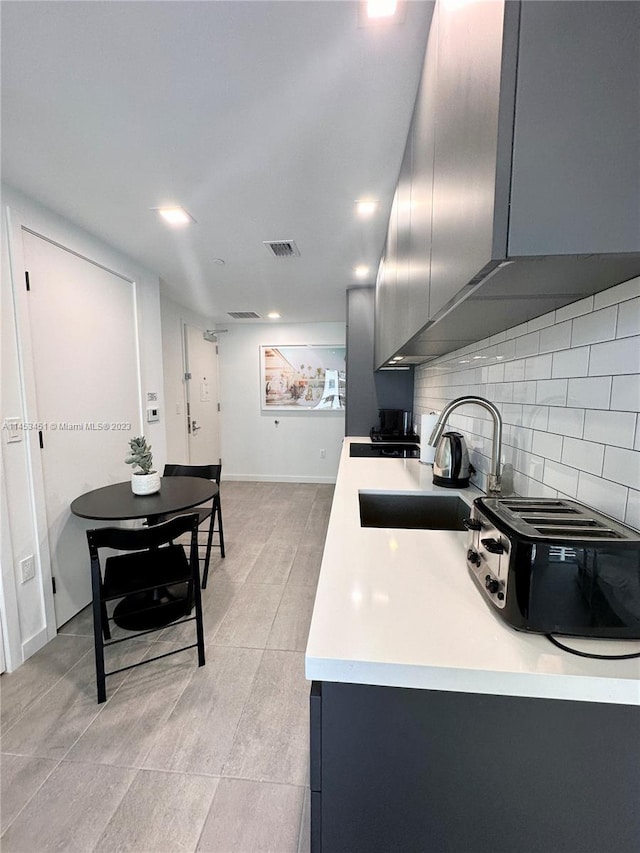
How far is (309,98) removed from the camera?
1154 mm

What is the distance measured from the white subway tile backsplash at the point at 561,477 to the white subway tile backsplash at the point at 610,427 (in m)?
0.11

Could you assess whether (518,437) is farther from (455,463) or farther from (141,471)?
(141,471)

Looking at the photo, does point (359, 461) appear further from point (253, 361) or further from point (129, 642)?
point (253, 361)

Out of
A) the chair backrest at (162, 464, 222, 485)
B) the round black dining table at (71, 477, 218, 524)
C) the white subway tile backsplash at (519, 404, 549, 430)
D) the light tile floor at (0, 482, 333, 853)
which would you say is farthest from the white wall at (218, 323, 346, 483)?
the white subway tile backsplash at (519, 404, 549, 430)

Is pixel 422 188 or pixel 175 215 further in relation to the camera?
pixel 175 215

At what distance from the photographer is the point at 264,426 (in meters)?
5.07

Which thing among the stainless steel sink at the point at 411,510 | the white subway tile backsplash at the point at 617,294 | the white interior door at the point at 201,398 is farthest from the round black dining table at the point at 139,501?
the white interior door at the point at 201,398

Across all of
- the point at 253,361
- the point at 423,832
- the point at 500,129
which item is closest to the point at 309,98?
the point at 500,129

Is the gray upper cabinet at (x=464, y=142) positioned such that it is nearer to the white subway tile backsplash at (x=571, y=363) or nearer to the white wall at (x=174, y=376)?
the white subway tile backsplash at (x=571, y=363)

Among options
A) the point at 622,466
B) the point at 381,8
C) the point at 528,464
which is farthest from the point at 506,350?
the point at 381,8

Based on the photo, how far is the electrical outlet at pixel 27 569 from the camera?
175cm

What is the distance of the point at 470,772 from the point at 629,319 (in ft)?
3.00

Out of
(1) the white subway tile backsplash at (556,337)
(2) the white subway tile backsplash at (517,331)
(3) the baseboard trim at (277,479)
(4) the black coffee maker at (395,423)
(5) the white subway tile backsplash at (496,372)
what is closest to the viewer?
(1) the white subway tile backsplash at (556,337)

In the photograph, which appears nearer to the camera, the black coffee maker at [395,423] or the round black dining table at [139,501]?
the round black dining table at [139,501]
